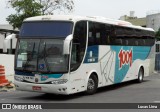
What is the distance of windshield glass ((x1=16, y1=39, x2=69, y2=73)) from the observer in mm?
14633

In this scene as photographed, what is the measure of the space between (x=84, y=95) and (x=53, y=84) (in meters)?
2.24

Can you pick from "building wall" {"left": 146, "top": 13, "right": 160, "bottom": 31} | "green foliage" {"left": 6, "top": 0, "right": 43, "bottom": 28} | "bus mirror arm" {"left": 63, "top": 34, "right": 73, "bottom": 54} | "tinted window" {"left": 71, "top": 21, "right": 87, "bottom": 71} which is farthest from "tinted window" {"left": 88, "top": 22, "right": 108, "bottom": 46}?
"building wall" {"left": 146, "top": 13, "right": 160, "bottom": 31}

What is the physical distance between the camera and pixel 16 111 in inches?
460

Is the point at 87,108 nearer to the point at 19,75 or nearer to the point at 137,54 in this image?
the point at 19,75

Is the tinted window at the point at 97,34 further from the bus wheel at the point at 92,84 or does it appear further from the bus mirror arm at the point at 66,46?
the bus mirror arm at the point at 66,46

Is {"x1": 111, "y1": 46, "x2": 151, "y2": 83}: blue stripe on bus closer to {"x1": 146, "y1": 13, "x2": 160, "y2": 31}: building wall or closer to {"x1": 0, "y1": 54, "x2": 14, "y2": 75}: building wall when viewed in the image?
{"x1": 0, "y1": 54, "x2": 14, "y2": 75}: building wall

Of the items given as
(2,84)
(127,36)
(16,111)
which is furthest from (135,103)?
(2,84)

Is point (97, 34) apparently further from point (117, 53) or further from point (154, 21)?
point (154, 21)

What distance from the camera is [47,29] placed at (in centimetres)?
1523

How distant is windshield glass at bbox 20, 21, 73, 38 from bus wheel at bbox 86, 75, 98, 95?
2.58 metres

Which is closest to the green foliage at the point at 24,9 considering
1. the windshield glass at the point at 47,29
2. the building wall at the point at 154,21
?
the windshield glass at the point at 47,29

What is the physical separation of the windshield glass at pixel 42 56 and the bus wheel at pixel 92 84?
7.02 feet

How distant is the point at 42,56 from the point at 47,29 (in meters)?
1.11

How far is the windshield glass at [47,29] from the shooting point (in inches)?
589
